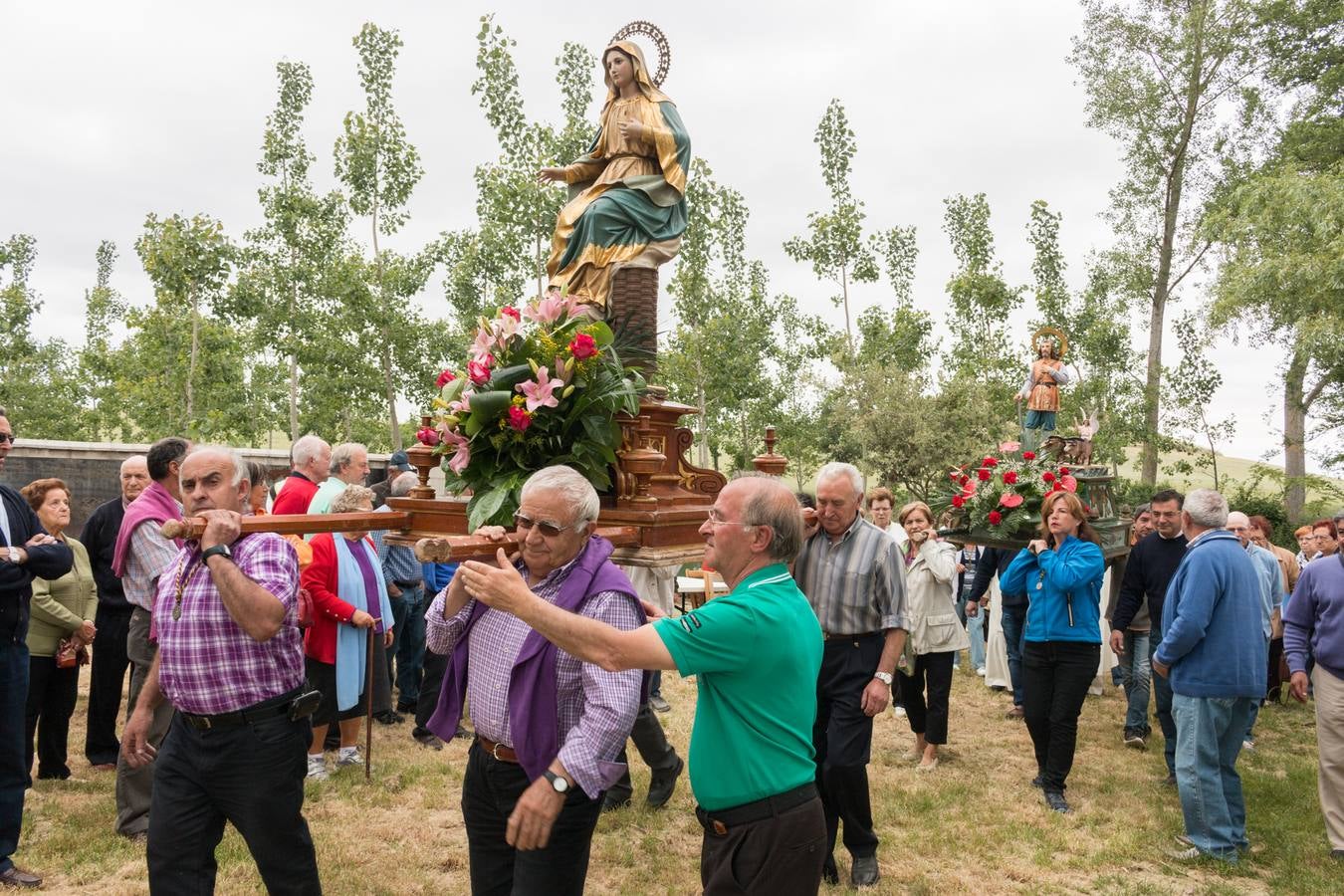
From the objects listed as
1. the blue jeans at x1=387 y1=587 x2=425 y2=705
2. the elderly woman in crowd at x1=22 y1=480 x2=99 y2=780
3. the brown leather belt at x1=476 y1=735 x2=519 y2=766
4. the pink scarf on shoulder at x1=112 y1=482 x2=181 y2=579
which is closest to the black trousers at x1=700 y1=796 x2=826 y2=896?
the brown leather belt at x1=476 y1=735 x2=519 y2=766

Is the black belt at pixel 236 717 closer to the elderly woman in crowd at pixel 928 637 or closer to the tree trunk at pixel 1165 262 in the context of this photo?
the elderly woman in crowd at pixel 928 637

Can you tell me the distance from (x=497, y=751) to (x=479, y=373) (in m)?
1.60

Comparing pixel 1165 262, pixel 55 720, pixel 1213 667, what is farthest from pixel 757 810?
pixel 1165 262

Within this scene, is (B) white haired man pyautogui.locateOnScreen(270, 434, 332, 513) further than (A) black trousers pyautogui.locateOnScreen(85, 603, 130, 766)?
Yes

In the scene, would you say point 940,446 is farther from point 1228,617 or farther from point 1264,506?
point 1228,617

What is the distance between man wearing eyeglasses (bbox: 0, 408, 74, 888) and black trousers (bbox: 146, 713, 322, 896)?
168cm

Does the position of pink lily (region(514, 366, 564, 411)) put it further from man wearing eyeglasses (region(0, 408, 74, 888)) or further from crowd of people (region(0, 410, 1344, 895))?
man wearing eyeglasses (region(0, 408, 74, 888))

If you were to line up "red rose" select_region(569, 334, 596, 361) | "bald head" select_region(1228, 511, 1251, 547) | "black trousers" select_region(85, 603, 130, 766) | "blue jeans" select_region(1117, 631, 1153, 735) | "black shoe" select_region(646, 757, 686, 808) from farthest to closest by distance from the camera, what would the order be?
"blue jeans" select_region(1117, 631, 1153, 735)
"bald head" select_region(1228, 511, 1251, 547)
"black trousers" select_region(85, 603, 130, 766)
"black shoe" select_region(646, 757, 686, 808)
"red rose" select_region(569, 334, 596, 361)

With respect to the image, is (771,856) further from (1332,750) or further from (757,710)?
(1332,750)

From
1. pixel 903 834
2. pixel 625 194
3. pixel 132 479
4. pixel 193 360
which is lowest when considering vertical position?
pixel 903 834

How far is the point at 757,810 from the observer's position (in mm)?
2805

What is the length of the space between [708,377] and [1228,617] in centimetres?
2539

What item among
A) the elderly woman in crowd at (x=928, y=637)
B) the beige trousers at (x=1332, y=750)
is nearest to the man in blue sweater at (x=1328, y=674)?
the beige trousers at (x=1332, y=750)

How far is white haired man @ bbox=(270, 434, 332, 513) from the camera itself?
635 centimetres
